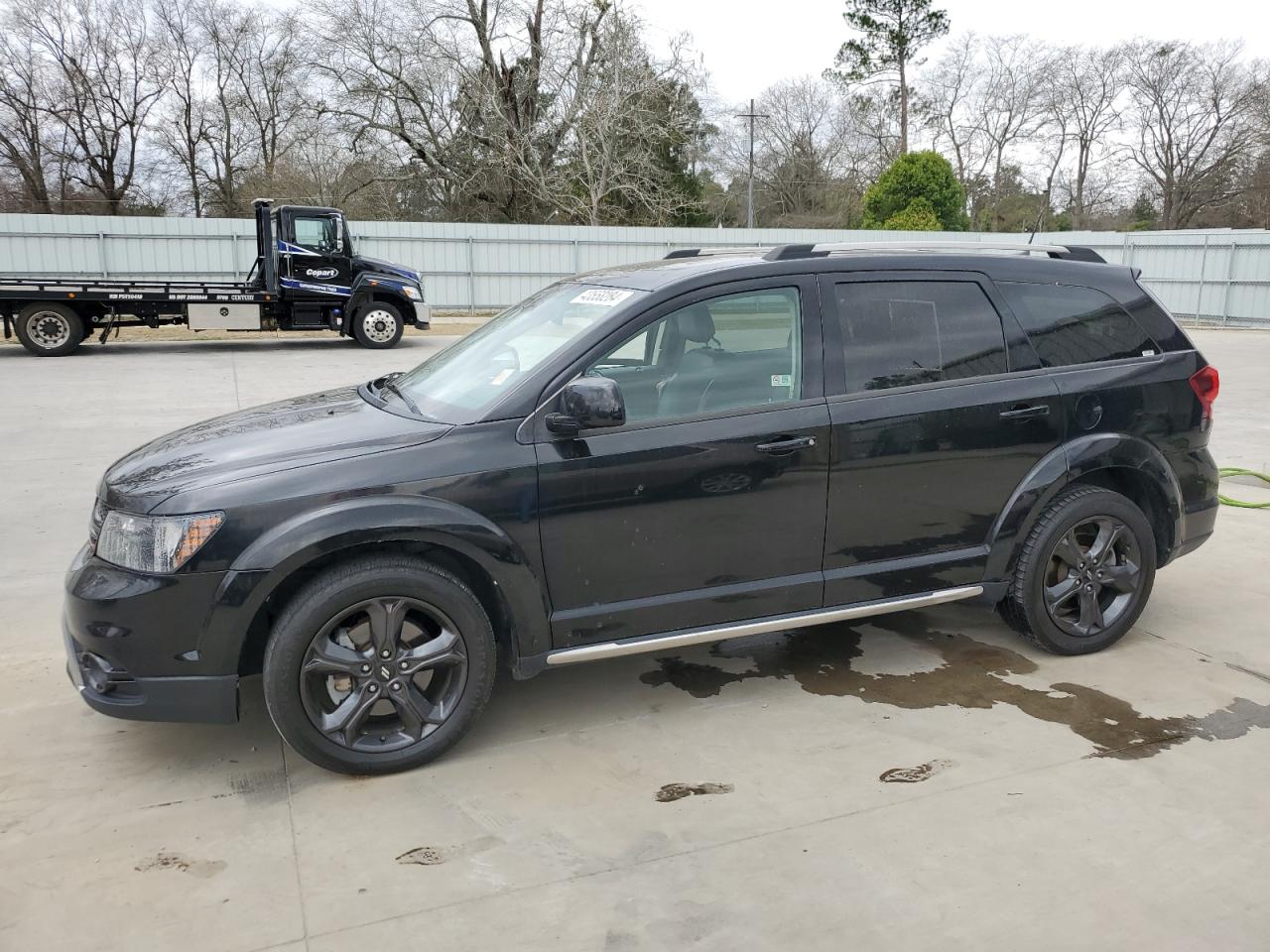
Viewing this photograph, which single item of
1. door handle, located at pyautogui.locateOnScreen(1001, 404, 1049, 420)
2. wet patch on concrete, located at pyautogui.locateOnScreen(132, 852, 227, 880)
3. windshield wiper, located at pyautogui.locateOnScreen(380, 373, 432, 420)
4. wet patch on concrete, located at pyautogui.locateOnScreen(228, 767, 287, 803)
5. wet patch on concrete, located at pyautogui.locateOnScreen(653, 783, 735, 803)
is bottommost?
wet patch on concrete, located at pyautogui.locateOnScreen(132, 852, 227, 880)

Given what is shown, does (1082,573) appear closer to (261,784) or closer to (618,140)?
(261,784)

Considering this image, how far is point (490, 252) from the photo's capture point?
2611 cm

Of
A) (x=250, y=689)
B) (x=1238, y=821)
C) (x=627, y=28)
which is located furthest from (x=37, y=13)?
(x=1238, y=821)

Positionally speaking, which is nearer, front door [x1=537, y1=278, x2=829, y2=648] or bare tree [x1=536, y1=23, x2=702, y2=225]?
front door [x1=537, y1=278, x2=829, y2=648]

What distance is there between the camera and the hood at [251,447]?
10.9ft

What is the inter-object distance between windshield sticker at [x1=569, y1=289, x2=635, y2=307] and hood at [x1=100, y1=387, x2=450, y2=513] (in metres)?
0.84

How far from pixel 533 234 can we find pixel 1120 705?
23.9 meters

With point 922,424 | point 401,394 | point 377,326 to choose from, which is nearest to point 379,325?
point 377,326

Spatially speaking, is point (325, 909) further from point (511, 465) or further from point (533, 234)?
point (533, 234)

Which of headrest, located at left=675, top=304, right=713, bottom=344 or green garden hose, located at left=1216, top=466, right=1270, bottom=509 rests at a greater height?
headrest, located at left=675, top=304, right=713, bottom=344

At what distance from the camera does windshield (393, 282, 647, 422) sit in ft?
12.3

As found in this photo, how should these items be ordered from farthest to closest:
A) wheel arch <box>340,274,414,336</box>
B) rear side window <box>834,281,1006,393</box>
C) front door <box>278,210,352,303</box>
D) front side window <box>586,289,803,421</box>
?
wheel arch <box>340,274,414,336</box> → front door <box>278,210,352,303</box> → rear side window <box>834,281,1006,393</box> → front side window <box>586,289,803,421</box>

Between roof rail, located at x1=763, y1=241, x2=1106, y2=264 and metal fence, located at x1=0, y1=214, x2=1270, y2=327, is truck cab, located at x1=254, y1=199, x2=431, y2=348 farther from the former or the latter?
roof rail, located at x1=763, y1=241, x2=1106, y2=264

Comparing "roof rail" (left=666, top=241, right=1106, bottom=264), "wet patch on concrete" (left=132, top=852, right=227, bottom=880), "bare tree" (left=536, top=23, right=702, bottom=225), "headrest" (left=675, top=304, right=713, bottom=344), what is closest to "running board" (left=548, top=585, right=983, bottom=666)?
"headrest" (left=675, top=304, right=713, bottom=344)
